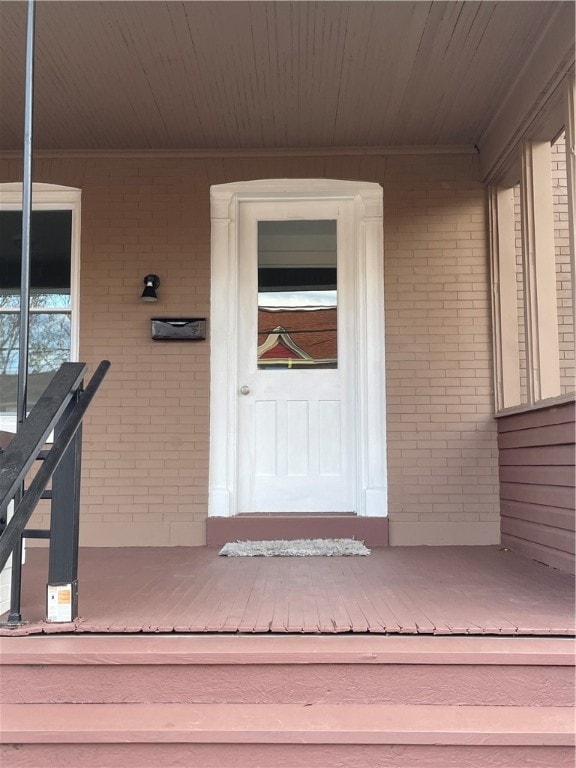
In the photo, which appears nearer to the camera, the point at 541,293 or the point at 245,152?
the point at 541,293

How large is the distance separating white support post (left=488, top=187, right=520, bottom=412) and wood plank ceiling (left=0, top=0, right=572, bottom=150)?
0.53m

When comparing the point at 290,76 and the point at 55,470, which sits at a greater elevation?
the point at 290,76

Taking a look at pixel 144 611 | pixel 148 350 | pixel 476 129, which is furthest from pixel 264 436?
pixel 476 129

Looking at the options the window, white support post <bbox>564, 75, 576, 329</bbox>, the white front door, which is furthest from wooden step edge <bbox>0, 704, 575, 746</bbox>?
the window

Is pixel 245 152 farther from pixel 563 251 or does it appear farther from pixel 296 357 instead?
pixel 563 251

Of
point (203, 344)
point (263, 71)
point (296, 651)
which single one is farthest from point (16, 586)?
point (263, 71)

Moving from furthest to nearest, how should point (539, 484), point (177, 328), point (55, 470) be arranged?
point (177, 328) < point (539, 484) < point (55, 470)

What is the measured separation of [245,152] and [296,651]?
333cm

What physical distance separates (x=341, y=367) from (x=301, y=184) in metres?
1.28

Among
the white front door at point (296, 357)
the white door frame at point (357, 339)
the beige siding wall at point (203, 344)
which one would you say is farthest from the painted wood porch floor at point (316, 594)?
the white front door at point (296, 357)

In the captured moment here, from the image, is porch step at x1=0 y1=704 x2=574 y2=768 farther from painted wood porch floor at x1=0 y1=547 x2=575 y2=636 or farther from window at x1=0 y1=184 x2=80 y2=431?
window at x1=0 y1=184 x2=80 y2=431

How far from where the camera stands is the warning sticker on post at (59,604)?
206cm

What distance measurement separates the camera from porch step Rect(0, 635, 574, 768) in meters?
1.79

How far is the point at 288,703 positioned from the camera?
6.15 ft
